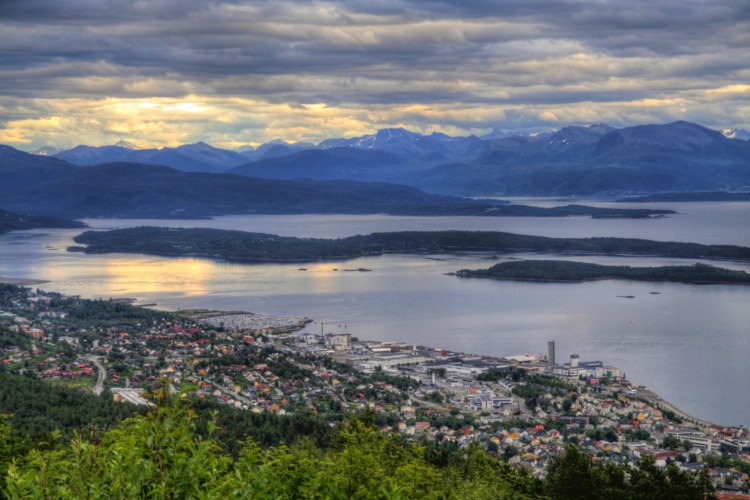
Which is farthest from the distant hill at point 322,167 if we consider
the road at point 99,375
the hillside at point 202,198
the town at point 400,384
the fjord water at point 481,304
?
the road at point 99,375

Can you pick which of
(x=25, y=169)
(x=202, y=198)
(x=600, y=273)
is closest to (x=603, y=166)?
(x=202, y=198)

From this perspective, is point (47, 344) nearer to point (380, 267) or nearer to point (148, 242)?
point (380, 267)

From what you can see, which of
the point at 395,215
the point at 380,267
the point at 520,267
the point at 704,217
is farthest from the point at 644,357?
the point at 395,215

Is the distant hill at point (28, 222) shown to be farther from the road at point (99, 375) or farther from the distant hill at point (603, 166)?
the distant hill at point (603, 166)

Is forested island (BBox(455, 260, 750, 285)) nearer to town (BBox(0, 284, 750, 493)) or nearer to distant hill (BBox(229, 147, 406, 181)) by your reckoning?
town (BBox(0, 284, 750, 493))

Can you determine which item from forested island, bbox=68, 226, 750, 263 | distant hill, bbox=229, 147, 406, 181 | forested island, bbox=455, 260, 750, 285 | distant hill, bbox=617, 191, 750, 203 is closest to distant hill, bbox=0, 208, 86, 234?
forested island, bbox=68, 226, 750, 263

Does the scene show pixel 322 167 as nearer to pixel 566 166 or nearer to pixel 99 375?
pixel 566 166

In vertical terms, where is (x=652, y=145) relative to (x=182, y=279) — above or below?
above
